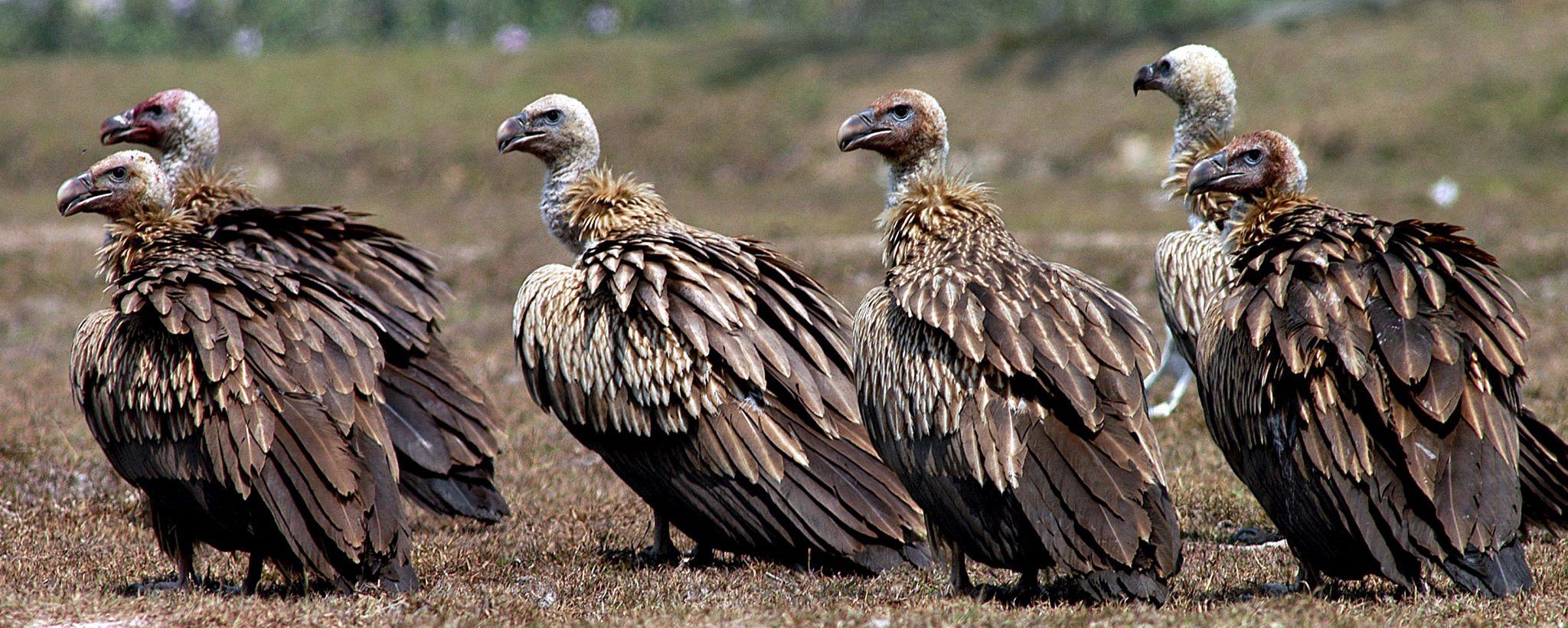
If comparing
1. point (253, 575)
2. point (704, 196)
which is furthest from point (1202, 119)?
point (704, 196)

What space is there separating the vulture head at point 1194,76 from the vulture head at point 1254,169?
234 centimetres

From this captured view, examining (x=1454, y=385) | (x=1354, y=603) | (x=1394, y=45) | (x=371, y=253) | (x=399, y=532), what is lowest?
(x=1354, y=603)

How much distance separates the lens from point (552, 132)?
8609 millimetres

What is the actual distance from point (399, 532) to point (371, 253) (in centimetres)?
225

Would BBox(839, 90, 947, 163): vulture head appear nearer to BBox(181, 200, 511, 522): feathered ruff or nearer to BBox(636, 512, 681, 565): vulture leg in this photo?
BBox(636, 512, 681, 565): vulture leg

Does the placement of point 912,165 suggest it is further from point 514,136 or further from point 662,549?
point 514,136

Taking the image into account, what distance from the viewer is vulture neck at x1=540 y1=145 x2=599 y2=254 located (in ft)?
27.0

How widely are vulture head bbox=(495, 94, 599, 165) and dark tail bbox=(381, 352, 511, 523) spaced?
1.42 meters

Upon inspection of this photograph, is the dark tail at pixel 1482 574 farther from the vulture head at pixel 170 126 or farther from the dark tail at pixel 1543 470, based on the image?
the vulture head at pixel 170 126

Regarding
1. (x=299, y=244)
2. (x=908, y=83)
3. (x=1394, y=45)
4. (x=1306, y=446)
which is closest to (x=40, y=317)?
(x=299, y=244)

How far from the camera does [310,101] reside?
38.9 meters

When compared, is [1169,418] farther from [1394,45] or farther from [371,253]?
[1394,45]

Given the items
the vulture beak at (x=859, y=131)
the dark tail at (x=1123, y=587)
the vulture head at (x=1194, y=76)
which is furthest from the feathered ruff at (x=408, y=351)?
the vulture head at (x=1194, y=76)

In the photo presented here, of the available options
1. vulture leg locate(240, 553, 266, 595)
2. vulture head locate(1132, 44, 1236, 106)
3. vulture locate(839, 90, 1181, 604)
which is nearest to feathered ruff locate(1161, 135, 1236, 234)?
vulture head locate(1132, 44, 1236, 106)
